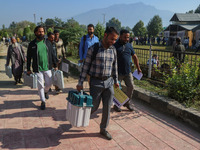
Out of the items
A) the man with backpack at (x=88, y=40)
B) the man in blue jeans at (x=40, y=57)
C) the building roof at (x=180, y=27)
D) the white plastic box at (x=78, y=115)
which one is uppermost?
the building roof at (x=180, y=27)

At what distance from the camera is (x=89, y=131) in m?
3.65

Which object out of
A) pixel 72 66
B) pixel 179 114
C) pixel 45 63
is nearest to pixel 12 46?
pixel 45 63

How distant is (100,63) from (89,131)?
54.4 inches

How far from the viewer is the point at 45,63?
4695 millimetres

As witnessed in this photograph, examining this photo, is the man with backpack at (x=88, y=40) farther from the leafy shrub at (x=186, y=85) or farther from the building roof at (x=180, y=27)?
the building roof at (x=180, y=27)

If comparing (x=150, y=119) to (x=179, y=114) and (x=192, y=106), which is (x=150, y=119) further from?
(x=192, y=106)

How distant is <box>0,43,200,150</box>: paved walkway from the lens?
3191 millimetres

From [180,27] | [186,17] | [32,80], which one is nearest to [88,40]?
[32,80]

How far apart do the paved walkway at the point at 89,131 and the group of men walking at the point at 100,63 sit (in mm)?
274

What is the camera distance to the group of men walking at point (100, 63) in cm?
317

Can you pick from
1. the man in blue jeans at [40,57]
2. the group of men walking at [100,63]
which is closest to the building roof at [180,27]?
the group of men walking at [100,63]

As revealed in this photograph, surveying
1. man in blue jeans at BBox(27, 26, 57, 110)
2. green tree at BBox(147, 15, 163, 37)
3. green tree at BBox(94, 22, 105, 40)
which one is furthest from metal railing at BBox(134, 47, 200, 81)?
green tree at BBox(147, 15, 163, 37)

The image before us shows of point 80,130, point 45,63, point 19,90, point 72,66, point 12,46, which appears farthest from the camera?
point 72,66

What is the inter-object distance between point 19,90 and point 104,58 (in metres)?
4.37
